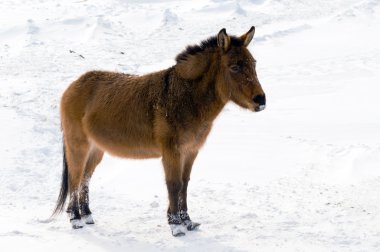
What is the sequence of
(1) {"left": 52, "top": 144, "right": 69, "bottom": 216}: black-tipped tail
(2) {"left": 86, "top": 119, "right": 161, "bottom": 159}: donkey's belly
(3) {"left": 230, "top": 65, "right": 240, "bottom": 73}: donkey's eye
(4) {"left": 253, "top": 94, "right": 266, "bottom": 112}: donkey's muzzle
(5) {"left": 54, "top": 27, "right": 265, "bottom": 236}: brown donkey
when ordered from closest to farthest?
(4) {"left": 253, "top": 94, "right": 266, "bottom": 112}: donkey's muzzle, (3) {"left": 230, "top": 65, "right": 240, "bottom": 73}: donkey's eye, (5) {"left": 54, "top": 27, "right": 265, "bottom": 236}: brown donkey, (2) {"left": 86, "top": 119, "right": 161, "bottom": 159}: donkey's belly, (1) {"left": 52, "top": 144, "right": 69, "bottom": 216}: black-tipped tail

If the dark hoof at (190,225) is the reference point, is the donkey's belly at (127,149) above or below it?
above

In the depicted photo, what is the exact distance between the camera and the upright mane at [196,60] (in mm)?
6359

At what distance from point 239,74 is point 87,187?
2.61 metres

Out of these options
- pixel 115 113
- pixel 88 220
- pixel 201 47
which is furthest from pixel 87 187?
pixel 201 47

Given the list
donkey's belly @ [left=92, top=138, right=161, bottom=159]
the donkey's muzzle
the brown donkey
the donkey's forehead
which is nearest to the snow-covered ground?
the brown donkey

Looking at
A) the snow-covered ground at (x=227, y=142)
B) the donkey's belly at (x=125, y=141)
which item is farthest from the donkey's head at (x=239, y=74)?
the snow-covered ground at (x=227, y=142)

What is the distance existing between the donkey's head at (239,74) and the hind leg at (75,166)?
2.07 metres

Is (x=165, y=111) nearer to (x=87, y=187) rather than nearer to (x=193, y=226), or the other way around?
(x=193, y=226)

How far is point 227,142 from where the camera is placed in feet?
32.6

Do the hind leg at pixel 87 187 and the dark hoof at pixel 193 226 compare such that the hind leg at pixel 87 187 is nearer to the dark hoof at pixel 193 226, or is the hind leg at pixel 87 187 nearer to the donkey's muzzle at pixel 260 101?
the dark hoof at pixel 193 226

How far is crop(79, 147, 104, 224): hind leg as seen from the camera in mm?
6871

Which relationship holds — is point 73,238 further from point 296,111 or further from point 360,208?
point 296,111

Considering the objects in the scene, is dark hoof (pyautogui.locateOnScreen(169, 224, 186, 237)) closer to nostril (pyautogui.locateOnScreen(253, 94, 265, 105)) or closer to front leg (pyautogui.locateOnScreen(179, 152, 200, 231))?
front leg (pyautogui.locateOnScreen(179, 152, 200, 231))

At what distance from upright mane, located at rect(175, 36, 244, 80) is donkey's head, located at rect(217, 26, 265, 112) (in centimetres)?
22
